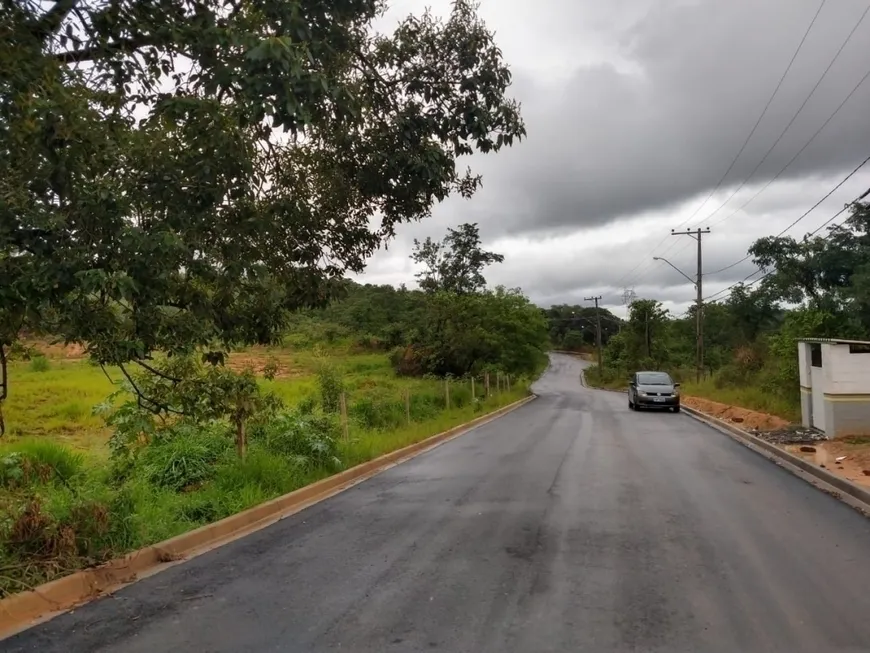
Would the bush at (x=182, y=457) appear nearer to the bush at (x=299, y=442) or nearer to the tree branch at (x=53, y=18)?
the bush at (x=299, y=442)

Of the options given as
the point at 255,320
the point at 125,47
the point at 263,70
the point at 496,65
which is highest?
the point at 496,65

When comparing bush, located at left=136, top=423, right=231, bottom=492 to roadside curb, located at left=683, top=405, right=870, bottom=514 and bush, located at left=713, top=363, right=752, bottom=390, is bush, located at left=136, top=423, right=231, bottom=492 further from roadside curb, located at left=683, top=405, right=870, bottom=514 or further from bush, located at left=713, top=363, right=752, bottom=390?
bush, located at left=713, top=363, right=752, bottom=390

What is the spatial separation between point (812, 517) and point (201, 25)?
8.28 metres

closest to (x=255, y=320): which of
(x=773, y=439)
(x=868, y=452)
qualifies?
(x=868, y=452)

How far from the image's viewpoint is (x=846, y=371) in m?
15.3

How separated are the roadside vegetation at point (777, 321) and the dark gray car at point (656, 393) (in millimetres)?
2103

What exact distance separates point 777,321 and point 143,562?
50742 millimetres

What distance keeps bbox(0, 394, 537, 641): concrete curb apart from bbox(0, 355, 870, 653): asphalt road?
219 mm

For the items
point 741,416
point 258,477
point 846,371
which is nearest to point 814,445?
point 846,371

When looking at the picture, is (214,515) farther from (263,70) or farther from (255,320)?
(263,70)

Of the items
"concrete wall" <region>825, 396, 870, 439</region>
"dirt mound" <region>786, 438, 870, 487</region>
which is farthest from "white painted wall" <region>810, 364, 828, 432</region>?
"dirt mound" <region>786, 438, 870, 487</region>

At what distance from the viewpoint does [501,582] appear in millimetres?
5973

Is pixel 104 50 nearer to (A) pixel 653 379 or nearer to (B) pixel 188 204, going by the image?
(B) pixel 188 204

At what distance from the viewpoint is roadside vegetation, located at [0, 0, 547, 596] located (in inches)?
186
